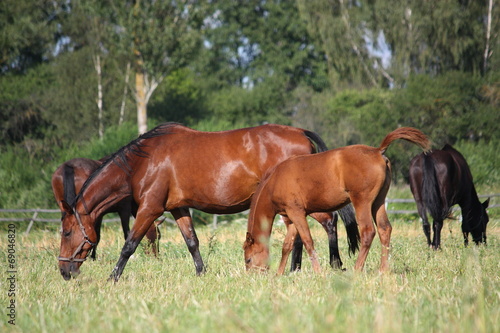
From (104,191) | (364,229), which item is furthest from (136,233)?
(364,229)

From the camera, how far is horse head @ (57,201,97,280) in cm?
695

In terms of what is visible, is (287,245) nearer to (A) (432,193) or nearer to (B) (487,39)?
(A) (432,193)

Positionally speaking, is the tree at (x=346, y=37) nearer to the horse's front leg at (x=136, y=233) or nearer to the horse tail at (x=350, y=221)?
the horse tail at (x=350, y=221)

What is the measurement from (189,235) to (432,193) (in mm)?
4757

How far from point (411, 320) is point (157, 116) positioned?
40081 millimetres

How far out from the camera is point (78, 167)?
33.5ft

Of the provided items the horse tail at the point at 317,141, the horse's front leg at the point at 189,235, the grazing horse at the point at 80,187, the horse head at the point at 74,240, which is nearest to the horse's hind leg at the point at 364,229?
the horse tail at the point at 317,141

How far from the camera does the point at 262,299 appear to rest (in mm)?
4340

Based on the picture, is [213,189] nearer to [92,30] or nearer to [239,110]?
[92,30]

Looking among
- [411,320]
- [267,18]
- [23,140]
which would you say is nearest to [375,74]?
[267,18]

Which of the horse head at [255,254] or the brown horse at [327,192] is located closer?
the brown horse at [327,192]

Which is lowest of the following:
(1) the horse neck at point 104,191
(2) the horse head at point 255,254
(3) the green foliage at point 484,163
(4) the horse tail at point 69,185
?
(3) the green foliage at point 484,163

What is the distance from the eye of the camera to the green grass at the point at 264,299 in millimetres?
3369

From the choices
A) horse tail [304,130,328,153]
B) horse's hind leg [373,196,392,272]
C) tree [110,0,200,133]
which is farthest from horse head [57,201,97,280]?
tree [110,0,200,133]
